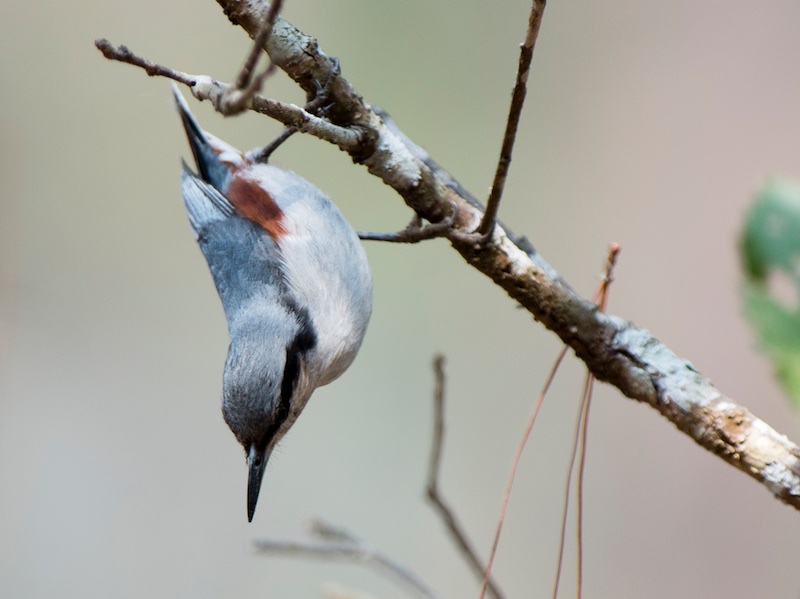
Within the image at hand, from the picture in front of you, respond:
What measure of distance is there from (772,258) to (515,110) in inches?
17.8

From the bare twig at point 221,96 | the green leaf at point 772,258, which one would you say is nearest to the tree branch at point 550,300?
the bare twig at point 221,96

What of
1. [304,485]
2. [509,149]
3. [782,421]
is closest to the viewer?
→ [509,149]

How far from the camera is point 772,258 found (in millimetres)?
1140

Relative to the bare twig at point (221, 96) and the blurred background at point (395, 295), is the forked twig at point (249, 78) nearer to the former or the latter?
the bare twig at point (221, 96)

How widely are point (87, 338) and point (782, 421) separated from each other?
266cm

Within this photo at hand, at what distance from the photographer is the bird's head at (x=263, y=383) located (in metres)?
1.44

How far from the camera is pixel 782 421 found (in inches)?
107

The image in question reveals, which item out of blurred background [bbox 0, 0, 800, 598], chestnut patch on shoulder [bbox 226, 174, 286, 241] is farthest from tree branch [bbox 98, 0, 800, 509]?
blurred background [bbox 0, 0, 800, 598]

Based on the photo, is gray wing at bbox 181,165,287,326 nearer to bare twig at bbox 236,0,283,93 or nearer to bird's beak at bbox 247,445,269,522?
bird's beak at bbox 247,445,269,522

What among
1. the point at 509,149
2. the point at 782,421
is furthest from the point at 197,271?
the point at 782,421

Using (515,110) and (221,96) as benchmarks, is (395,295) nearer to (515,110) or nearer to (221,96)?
(515,110)

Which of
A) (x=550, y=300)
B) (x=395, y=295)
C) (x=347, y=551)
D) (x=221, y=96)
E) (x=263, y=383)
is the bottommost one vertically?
(x=347, y=551)

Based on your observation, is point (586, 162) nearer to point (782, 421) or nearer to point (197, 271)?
point (782, 421)

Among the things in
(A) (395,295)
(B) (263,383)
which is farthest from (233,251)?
(A) (395,295)
